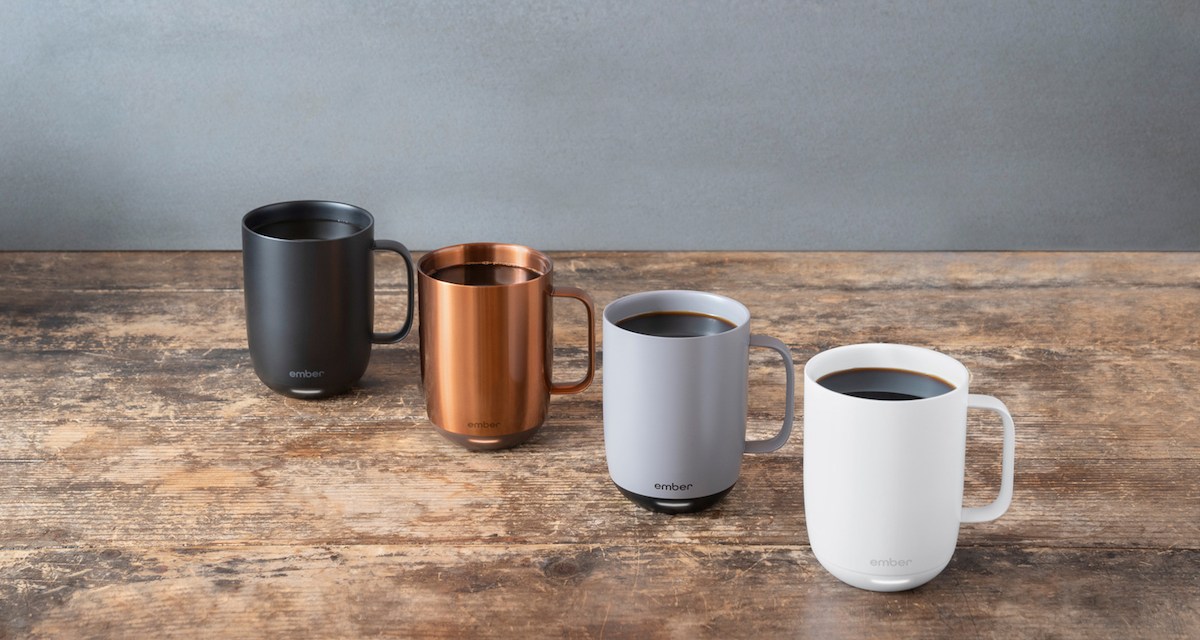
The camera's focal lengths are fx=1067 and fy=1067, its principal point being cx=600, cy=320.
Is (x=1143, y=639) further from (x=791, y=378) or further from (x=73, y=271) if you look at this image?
(x=73, y=271)

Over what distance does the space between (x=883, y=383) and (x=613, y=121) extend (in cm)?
124

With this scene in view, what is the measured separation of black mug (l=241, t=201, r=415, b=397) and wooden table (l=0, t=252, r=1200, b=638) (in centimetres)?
4

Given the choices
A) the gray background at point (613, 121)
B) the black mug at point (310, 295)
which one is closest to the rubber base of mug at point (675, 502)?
the black mug at point (310, 295)

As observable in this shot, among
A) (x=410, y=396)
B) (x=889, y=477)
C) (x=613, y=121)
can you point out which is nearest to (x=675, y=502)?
(x=889, y=477)

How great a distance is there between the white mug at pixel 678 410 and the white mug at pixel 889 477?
7 centimetres

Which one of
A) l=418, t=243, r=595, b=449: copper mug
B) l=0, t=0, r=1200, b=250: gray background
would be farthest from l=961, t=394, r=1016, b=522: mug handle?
l=0, t=0, r=1200, b=250: gray background

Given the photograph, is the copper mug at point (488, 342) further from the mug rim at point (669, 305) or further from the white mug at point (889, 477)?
the white mug at point (889, 477)

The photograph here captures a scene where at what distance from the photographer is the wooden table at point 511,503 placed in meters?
0.66

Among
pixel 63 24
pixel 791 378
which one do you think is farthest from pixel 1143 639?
pixel 63 24

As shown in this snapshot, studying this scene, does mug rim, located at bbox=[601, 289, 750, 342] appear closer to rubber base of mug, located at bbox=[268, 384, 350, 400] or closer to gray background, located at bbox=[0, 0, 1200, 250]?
rubber base of mug, located at bbox=[268, 384, 350, 400]

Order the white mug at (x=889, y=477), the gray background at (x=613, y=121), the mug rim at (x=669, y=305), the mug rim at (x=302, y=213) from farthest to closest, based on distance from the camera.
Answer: the gray background at (x=613, y=121) → the mug rim at (x=302, y=213) → the mug rim at (x=669, y=305) → the white mug at (x=889, y=477)

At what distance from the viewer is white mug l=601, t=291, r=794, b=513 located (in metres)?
0.72

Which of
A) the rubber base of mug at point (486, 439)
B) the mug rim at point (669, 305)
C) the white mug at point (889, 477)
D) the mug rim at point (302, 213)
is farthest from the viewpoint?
the mug rim at point (302, 213)

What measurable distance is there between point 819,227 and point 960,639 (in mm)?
1381
